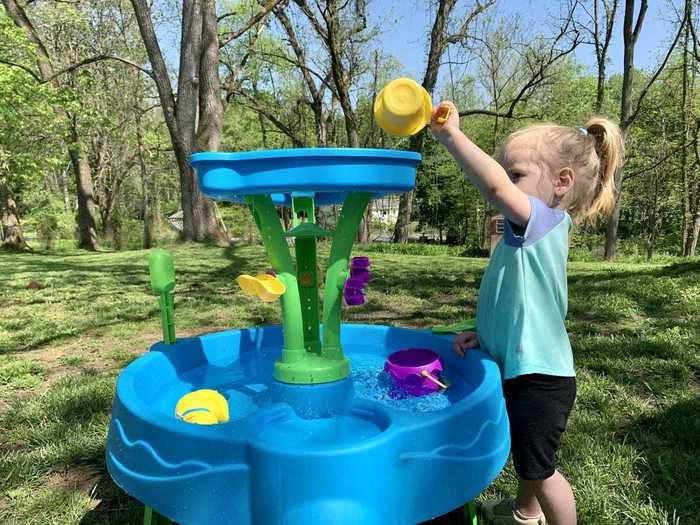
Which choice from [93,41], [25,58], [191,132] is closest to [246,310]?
[191,132]

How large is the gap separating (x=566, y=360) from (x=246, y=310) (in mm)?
3855

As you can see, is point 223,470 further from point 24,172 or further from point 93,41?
point 93,41

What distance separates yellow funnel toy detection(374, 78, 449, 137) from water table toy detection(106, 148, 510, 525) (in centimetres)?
14

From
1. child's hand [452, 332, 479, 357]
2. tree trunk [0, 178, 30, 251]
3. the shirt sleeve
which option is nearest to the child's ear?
the shirt sleeve

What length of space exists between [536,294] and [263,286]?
2.80ft

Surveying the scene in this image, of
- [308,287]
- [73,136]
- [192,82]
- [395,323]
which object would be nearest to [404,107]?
[308,287]

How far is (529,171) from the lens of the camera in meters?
1.62

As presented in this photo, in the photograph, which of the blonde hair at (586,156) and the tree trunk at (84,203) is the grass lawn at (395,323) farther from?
the tree trunk at (84,203)

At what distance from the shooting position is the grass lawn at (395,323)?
1.83 m

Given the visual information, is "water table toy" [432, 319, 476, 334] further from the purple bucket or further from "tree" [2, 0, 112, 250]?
"tree" [2, 0, 112, 250]

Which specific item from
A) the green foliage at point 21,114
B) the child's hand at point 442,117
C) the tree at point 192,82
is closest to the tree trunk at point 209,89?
the tree at point 192,82

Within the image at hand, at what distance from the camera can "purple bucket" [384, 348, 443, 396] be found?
186cm

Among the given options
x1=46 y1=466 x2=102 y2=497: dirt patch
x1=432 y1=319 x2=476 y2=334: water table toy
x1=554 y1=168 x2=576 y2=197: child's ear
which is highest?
x1=554 y1=168 x2=576 y2=197: child's ear

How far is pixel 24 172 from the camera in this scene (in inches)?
537
